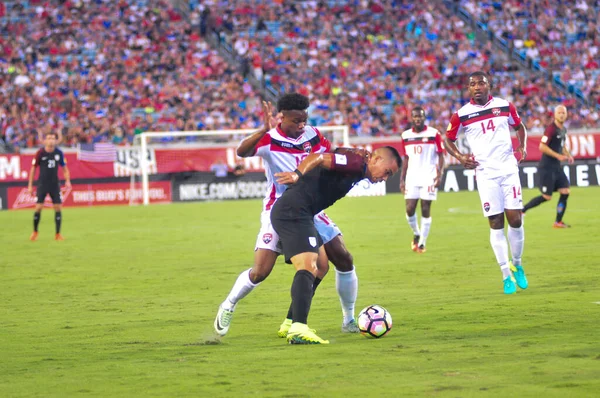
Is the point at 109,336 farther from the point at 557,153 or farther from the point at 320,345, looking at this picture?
the point at 557,153

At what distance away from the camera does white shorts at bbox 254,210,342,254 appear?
29.7 feet

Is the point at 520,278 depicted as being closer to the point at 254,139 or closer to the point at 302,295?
the point at 302,295

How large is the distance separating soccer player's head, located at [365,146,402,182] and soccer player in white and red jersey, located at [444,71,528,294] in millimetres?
3813

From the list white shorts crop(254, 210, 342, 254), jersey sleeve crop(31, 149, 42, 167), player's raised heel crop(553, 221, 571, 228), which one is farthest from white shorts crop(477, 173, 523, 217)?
jersey sleeve crop(31, 149, 42, 167)

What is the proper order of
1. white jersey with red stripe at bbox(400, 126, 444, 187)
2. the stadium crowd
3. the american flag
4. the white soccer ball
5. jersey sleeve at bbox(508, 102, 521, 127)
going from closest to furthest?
the white soccer ball < jersey sleeve at bbox(508, 102, 521, 127) < white jersey with red stripe at bbox(400, 126, 444, 187) < the american flag < the stadium crowd

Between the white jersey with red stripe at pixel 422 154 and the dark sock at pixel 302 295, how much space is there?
32.6 ft

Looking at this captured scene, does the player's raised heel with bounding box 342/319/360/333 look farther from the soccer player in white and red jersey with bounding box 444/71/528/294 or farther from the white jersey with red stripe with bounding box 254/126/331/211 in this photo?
the soccer player in white and red jersey with bounding box 444/71/528/294

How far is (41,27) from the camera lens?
137 ft

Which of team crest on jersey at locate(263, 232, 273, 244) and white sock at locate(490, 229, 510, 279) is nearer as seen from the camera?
team crest on jersey at locate(263, 232, 273, 244)

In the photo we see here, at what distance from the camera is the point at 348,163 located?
8.47 m

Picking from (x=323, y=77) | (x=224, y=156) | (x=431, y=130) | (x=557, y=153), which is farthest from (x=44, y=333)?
(x=323, y=77)

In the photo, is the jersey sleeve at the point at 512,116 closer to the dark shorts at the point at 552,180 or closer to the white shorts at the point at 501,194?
the white shorts at the point at 501,194

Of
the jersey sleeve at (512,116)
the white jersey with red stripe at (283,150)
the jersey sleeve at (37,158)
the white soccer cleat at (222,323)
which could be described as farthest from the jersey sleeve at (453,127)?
the jersey sleeve at (37,158)

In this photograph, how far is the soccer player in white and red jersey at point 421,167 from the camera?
59.4 feet
